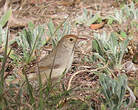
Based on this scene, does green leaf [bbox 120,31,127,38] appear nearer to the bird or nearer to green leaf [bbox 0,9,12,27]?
the bird

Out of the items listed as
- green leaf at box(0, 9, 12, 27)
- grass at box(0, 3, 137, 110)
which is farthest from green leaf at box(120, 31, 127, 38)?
green leaf at box(0, 9, 12, 27)

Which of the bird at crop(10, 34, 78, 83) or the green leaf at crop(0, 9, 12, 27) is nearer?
the bird at crop(10, 34, 78, 83)

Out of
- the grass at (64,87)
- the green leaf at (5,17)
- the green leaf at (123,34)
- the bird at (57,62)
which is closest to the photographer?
the grass at (64,87)

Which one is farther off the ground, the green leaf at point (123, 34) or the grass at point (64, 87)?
the green leaf at point (123, 34)

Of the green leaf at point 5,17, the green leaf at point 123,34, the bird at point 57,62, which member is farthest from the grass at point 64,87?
the green leaf at point 5,17

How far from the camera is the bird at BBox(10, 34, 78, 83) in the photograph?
11.7ft

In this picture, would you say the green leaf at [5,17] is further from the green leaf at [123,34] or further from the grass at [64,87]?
the green leaf at [123,34]

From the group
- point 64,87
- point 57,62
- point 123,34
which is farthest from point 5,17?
point 64,87

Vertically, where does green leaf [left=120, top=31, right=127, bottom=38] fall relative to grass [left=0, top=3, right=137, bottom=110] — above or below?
above

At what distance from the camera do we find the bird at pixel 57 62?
3.57 m

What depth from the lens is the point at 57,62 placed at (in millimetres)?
3664

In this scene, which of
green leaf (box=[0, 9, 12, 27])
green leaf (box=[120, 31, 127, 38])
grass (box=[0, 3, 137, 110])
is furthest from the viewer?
green leaf (box=[0, 9, 12, 27])

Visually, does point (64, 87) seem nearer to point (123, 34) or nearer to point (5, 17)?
point (123, 34)

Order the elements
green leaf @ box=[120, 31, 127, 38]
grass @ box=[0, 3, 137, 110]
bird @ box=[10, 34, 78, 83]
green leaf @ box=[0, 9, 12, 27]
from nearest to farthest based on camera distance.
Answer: grass @ box=[0, 3, 137, 110] → bird @ box=[10, 34, 78, 83] → green leaf @ box=[120, 31, 127, 38] → green leaf @ box=[0, 9, 12, 27]
